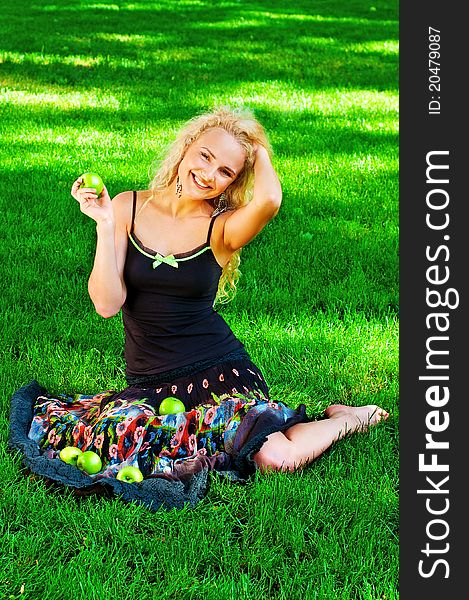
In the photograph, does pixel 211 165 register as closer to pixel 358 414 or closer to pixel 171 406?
pixel 171 406

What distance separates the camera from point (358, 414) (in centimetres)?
411

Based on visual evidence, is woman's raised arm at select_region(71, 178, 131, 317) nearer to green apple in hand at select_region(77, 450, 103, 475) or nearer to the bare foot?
green apple in hand at select_region(77, 450, 103, 475)

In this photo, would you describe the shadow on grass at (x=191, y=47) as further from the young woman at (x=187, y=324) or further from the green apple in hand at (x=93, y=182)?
the green apple in hand at (x=93, y=182)

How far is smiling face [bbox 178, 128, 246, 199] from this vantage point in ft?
13.0

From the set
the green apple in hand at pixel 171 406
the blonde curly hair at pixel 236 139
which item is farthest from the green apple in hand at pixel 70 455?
the blonde curly hair at pixel 236 139

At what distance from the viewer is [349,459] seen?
3828 mm

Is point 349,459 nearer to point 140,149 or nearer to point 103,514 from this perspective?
point 103,514

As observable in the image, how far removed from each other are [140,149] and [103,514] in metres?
5.18

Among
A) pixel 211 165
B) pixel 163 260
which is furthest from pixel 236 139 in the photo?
pixel 163 260

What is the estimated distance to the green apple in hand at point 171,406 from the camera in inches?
151

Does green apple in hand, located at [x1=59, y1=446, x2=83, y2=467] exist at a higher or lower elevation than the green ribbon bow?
lower

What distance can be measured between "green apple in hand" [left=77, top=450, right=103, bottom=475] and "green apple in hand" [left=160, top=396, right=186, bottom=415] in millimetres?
331

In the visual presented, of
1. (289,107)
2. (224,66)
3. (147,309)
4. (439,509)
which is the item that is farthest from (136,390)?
(224,66)

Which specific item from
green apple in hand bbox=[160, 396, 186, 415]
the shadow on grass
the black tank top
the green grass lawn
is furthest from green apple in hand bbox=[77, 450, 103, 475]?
the shadow on grass
